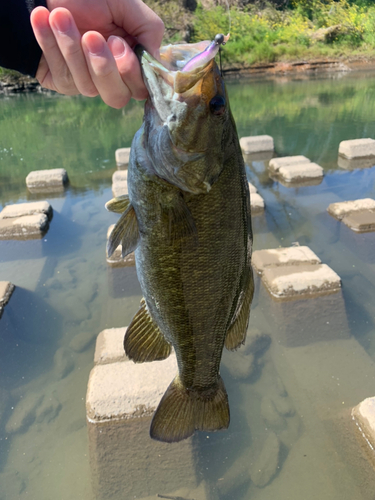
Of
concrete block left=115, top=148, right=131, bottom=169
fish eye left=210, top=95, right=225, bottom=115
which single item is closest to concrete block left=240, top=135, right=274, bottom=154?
→ concrete block left=115, top=148, right=131, bottom=169

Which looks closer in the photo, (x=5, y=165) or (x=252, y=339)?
(x=252, y=339)

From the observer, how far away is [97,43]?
118cm

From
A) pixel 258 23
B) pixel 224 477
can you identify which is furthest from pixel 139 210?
pixel 258 23

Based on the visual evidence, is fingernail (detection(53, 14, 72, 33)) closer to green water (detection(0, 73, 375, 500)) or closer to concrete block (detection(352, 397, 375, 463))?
green water (detection(0, 73, 375, 500))

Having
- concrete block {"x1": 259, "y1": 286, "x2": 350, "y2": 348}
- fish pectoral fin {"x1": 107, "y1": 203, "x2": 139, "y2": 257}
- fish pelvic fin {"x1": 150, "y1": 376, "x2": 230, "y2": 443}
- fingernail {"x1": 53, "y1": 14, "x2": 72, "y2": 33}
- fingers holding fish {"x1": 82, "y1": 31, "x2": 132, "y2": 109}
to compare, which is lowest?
concrete block {"x1": 259, "y1": 286, "x2": 350, "y2": 348}

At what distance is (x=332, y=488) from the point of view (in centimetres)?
214

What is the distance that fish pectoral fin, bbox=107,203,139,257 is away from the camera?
1.31m

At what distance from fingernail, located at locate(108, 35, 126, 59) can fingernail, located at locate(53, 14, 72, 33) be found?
5.8 inches

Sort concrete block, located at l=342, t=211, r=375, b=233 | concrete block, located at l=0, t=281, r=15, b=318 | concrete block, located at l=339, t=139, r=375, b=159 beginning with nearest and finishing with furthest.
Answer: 1. concrete block, located at l=0, t=281, r=15, b=318
2. concrete block, located at l=342, t=211, r=375, b=233
3. concrete block, located at l=339, t=139, r=375, b=159

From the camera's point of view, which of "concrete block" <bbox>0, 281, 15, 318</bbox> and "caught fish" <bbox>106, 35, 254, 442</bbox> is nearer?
"caught fish" <bbox>106, 35, 254, 442</bbox>

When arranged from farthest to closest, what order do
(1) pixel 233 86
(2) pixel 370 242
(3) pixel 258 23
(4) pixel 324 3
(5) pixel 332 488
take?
(4) pixel 324 3, (3) pixel 258 23, (1) pixel 233 86, (2) pixel 370 242, (5) pixel 332 488

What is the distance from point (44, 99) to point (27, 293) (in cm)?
1569

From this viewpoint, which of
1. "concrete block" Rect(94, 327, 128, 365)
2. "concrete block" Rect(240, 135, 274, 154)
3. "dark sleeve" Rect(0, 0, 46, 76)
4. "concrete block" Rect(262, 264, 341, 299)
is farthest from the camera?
"concrete block" Rect(240, 135, 274, 154)

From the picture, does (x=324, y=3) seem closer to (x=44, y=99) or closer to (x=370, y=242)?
(x=44, y=99)
